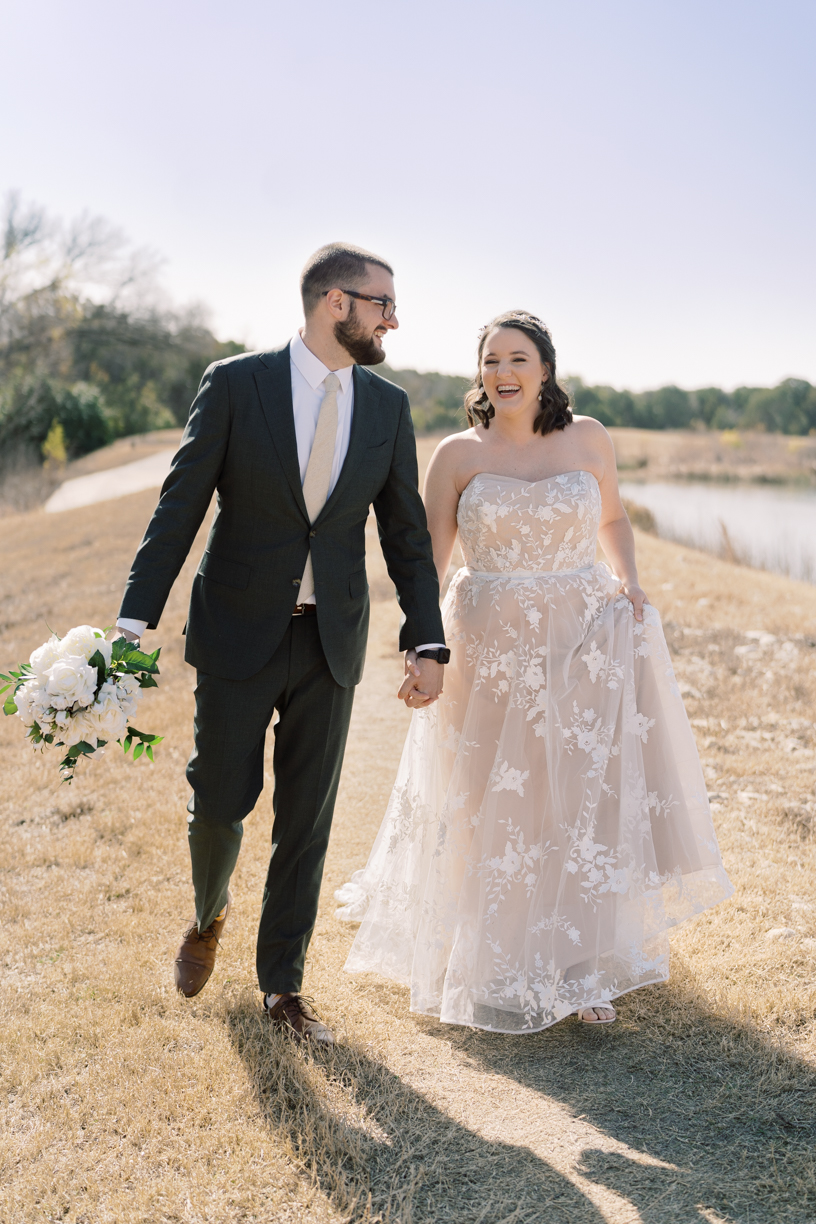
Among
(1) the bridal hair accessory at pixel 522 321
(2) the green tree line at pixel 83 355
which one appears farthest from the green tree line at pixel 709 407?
(1) the bridal hair accessory at pixel 522 321

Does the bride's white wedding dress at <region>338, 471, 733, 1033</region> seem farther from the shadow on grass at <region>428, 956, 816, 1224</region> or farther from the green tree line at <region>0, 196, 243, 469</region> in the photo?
the green tree line at <region>0, 196, 243, 469</region>

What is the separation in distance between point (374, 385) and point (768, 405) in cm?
5699

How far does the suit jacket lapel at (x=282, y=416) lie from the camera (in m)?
2.57

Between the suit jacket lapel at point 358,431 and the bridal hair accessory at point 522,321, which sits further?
the bridal hair accessory at point 522,321

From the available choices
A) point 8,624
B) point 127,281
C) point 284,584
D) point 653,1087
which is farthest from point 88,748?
point 127,281

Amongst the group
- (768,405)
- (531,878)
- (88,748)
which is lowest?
(531,878)

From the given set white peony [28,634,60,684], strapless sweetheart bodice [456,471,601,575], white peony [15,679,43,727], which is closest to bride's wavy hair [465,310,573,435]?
strapless sweetheart bodice [456,471,601,575]

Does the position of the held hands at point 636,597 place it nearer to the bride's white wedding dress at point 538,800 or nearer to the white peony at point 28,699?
the bride's white wedding dress at point 538,800

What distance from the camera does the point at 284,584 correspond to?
262 cm

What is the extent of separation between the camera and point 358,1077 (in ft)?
8.63

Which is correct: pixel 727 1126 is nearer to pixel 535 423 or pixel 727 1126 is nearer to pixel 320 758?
pixel 320 758

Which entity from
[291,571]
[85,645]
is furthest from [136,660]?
[291,571]

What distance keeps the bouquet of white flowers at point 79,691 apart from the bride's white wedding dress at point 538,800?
46.3 inches

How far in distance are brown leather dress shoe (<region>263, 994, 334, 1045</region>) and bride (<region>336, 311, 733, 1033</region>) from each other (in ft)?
0.94
